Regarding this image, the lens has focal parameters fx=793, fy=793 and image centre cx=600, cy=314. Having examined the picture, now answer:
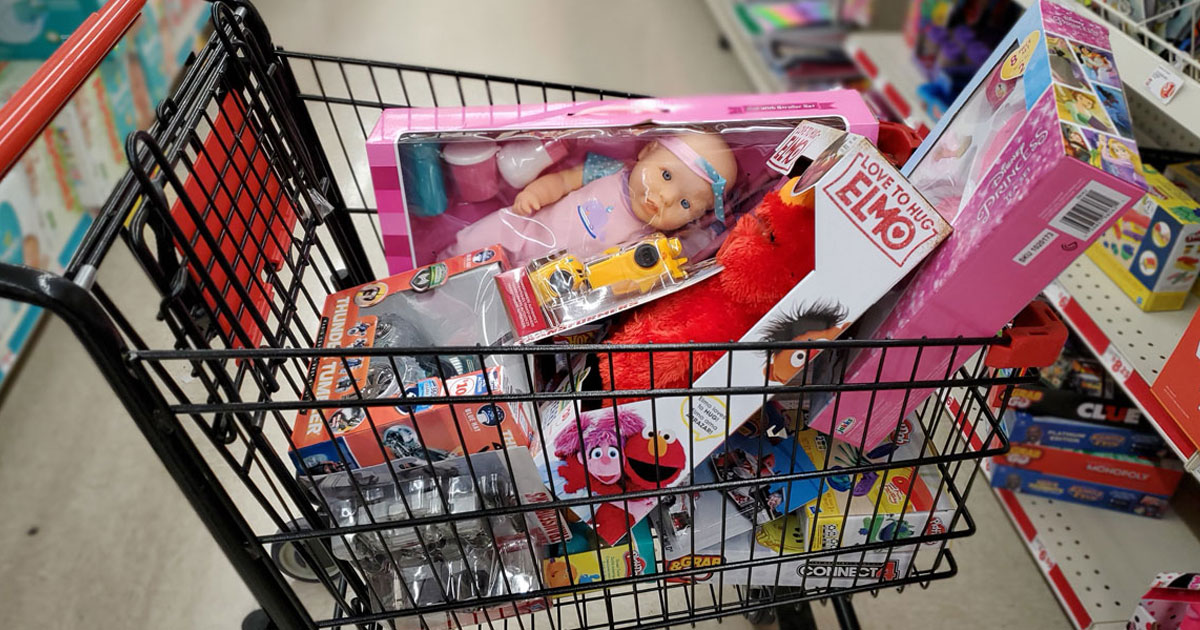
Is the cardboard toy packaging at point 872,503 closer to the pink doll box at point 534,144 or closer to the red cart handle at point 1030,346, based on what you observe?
the red cart handle at point 1030,346

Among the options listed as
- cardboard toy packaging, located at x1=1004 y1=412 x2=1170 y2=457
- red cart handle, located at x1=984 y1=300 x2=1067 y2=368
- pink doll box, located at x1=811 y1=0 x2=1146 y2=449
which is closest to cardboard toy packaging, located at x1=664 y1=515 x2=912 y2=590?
pink doll box, located at x1=811 y1=0 x2=1146 y2=449

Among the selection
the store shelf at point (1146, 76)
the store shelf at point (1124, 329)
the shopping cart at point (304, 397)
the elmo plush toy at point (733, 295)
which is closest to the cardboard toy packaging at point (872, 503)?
the shopping cart at point (304, 397)

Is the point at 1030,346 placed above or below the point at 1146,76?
below

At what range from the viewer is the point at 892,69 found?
86.8 inches

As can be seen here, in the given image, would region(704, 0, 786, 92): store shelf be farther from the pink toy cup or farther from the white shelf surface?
the pink toy cup

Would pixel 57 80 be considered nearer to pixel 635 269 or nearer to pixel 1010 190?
pixel 635 269

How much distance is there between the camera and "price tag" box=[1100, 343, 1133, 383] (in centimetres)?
114

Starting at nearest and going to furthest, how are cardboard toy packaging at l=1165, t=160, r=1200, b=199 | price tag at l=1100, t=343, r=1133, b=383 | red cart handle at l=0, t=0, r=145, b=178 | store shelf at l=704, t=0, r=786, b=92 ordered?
red cart handle at l=0, t=0, r=145, b=178 < price tag at l=1100, t=343, r=1133, b=383 < cardboard toy packaging at l=1165, t=160, r=1200, b=199 < store shelf at l=704, t=0, r=786, b=92

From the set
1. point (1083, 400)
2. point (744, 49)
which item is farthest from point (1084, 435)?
point (744, 49)

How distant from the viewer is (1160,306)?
1.23 meters

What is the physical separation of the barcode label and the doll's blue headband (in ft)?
1.30

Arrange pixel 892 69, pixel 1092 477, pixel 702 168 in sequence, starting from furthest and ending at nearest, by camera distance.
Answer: pixel 892 69 → pixel 1092 477 → pixel 702 168

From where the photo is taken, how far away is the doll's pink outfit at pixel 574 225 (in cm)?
96

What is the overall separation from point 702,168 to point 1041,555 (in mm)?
990
